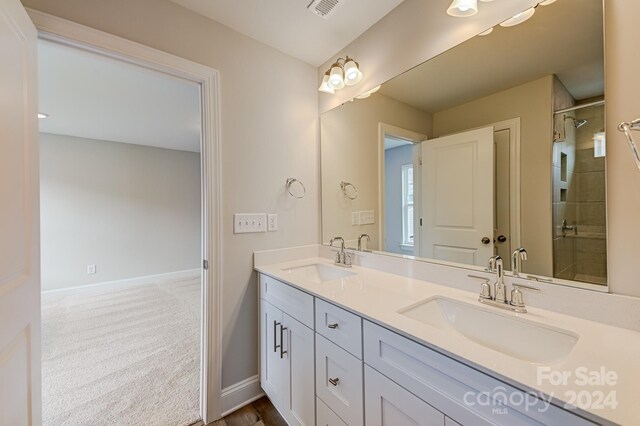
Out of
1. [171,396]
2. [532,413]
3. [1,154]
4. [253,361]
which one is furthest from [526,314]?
[171,396]

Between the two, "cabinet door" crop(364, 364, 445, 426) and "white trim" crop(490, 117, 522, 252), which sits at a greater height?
"white trim" crop(490, 117, 522, 252)

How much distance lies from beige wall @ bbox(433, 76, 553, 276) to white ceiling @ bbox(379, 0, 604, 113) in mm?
62

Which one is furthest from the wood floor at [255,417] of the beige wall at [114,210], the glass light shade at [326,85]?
the beige wall at [114,210]

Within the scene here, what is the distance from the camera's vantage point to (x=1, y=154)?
84 centimetres

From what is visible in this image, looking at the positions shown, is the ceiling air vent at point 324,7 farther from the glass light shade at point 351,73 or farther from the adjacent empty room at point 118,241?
the adjacent empty room at point 118,241

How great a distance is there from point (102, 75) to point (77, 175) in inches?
103

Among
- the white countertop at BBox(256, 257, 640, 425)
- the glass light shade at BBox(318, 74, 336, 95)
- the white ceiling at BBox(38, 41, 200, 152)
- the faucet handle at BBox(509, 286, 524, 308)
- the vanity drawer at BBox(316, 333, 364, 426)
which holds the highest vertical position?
the white ceiling at BBox(38, 41, 200, 152)

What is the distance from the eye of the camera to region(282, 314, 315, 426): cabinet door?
1.28 meters

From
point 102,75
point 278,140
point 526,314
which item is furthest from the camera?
point 102,75

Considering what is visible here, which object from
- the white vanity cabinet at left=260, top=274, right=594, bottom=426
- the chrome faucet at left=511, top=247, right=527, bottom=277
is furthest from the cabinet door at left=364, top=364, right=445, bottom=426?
the chrome faucet at left=511, top=247, right=527, bottom=277

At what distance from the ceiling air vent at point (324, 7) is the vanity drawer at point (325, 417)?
6.71 ft

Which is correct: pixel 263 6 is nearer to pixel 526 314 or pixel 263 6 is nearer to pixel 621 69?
pixel 621 69

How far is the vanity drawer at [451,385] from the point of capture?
60 cm

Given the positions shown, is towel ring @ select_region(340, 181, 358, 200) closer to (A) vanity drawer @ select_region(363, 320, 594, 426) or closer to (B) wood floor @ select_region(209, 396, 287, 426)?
(A) vanity drawer @ select_region(363, 320, 594, 426)
